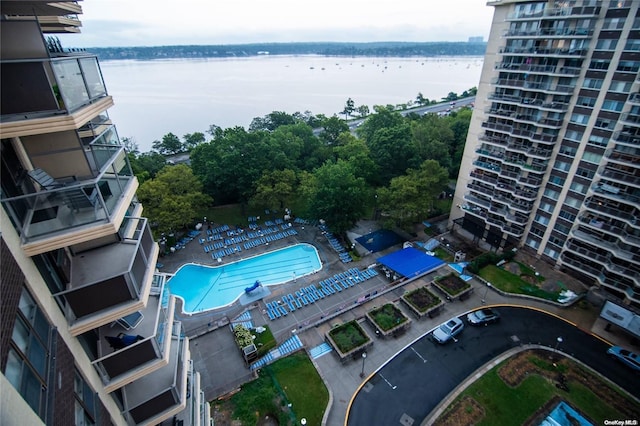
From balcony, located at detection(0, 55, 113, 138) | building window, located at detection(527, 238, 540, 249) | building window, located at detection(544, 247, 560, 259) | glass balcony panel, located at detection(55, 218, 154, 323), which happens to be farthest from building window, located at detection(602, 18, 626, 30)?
glass balcony panel, located at detection(55, 218, 154, 323)

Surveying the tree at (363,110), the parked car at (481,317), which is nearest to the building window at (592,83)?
the parked car at (481,317)

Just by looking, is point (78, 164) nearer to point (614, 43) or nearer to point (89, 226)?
point (89, 226)

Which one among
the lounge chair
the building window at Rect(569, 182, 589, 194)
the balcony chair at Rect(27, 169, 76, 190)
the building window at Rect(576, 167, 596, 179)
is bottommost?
the building window at Rect(569, 182, 589, 194)

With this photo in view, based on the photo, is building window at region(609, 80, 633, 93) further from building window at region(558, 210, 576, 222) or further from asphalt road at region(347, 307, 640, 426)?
asphalt road at region(347, 307, 640, 426)

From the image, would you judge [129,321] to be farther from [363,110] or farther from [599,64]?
[363,110]

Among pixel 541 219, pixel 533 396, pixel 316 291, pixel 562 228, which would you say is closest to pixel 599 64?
pixel 541 219
